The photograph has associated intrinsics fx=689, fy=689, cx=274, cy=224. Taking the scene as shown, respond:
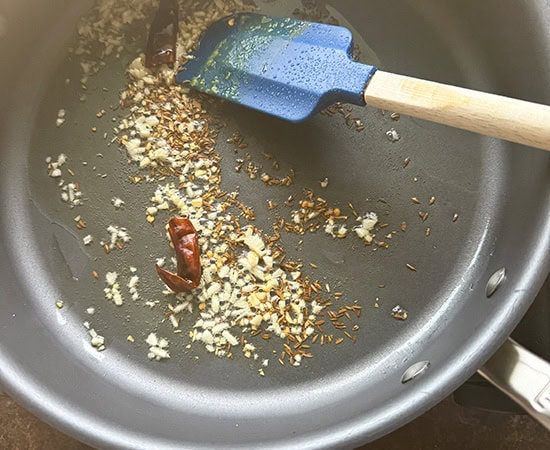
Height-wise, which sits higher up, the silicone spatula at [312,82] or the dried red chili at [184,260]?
the silicone spatula at [312,82]

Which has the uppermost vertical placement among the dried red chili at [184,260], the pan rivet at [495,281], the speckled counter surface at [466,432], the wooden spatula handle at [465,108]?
the wooden spatula handle at [465,108]

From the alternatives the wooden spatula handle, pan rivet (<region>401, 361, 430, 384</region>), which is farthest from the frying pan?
the wooden spatula handle

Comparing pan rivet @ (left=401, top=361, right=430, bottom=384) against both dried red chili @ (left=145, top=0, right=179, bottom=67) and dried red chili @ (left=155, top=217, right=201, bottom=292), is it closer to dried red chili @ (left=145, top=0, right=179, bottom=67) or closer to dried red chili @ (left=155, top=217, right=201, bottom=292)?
dried red chili @ (left=155, top=217, right=201, bottom=292)

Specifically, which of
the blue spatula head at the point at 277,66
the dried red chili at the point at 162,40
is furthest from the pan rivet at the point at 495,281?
the dried red chili at the point at 162,40

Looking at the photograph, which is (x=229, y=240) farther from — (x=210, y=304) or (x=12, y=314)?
(x=12, y=314)

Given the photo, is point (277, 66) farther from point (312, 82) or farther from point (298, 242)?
point (298, 242)

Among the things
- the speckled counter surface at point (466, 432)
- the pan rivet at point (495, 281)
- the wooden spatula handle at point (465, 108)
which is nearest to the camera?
the wooden spatula handle at point (465, 108)

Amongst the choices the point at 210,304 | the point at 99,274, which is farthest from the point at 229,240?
the point at 99,274

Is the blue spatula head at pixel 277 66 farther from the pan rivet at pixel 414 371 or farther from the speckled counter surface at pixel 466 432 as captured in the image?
the speckled counter surface at pixel 466 432

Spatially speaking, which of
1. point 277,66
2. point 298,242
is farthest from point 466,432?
point 277,66
